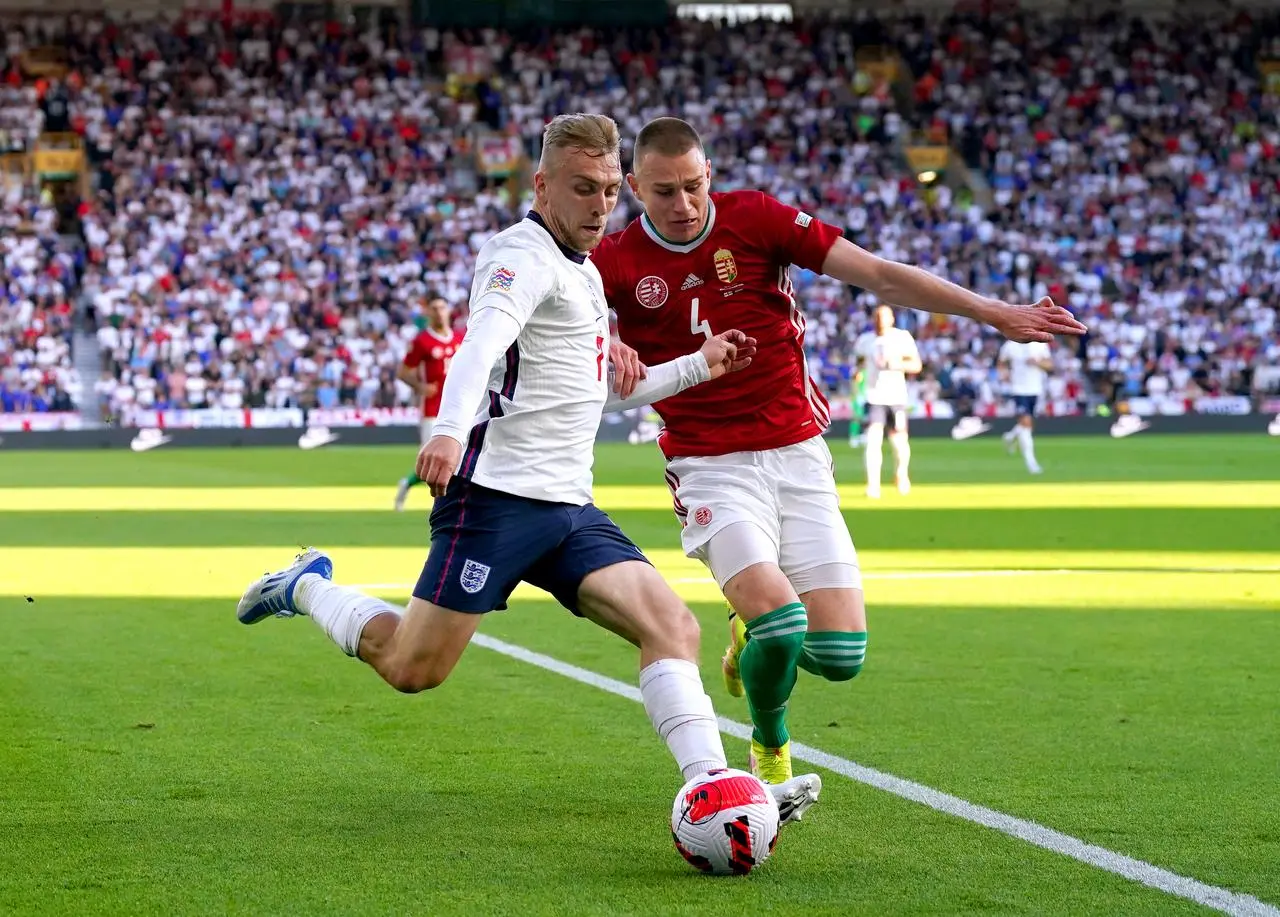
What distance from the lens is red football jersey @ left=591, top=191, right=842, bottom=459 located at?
20.9 feet

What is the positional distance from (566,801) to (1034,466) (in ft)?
66.1

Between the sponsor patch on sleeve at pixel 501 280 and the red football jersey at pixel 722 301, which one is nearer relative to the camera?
the sponsor patch on sleeve at pixel 501 280

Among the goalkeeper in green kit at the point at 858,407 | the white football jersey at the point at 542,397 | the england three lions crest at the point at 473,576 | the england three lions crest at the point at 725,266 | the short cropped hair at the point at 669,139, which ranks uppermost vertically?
the short cropped hair at the point at 669,139

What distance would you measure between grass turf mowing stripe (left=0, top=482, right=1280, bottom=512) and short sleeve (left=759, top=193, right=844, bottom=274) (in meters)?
12.6

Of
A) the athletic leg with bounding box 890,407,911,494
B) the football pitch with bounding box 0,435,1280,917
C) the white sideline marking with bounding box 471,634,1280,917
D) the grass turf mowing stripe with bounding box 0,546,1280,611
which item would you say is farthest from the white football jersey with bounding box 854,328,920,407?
the white sideline marking with bounding box 471,634,1280,917

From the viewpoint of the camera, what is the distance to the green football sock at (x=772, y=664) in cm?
579

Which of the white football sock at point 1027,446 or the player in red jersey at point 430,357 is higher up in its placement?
the player in red jersey at point 430,357

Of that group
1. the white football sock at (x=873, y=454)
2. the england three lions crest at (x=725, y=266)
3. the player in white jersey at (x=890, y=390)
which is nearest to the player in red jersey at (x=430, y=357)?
the white football sock at (x=873, y=454)

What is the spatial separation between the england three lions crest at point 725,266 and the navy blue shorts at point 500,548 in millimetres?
1272

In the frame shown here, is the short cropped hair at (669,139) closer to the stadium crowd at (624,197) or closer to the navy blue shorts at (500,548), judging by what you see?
the navy blue shorts at (500,548)

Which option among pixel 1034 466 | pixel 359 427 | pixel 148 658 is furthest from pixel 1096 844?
pixel 359 427

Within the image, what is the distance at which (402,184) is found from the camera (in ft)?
137

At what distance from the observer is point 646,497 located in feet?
68.4

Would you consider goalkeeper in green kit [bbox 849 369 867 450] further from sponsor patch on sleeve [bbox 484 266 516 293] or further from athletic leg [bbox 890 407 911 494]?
sponsor patch on sleeve [bbox 484 266 516 293]
